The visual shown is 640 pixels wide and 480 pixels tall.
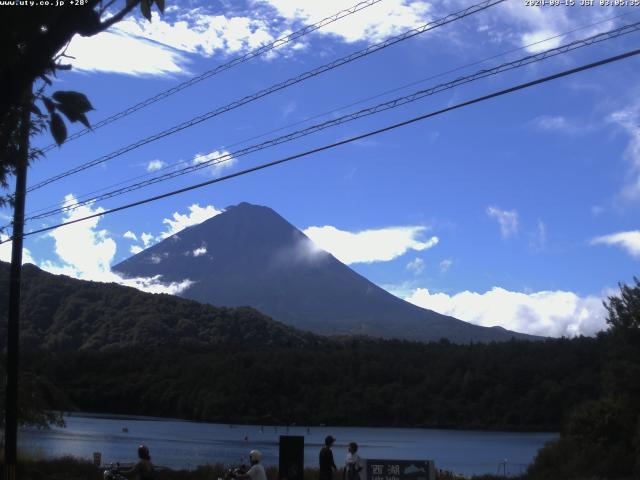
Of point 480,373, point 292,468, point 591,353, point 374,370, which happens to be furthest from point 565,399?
point 292,468

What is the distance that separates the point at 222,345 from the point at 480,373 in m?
38.0

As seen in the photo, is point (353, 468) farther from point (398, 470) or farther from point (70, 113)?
point (70, 113)

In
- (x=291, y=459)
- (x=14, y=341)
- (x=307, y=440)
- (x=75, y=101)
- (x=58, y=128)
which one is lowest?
(x=307, y=440)

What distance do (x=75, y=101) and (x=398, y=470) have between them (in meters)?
12.0

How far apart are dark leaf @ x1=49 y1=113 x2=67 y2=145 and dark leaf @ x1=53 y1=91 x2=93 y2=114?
9 cm

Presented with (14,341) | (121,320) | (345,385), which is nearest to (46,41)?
(14,341)

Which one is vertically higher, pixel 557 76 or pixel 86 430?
pixel 557 76

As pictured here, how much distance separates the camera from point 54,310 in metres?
106

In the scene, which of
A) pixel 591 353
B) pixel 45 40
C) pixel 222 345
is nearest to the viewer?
pixel 45 40

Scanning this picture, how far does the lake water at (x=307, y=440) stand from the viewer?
64.3m

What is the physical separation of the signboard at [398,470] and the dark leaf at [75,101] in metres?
11.8

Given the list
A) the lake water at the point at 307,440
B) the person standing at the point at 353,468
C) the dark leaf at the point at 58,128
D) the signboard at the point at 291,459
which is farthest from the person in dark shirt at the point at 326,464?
the lake water at the point at 307,440

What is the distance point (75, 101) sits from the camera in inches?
167

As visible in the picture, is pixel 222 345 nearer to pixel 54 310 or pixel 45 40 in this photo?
pixel 54 310
